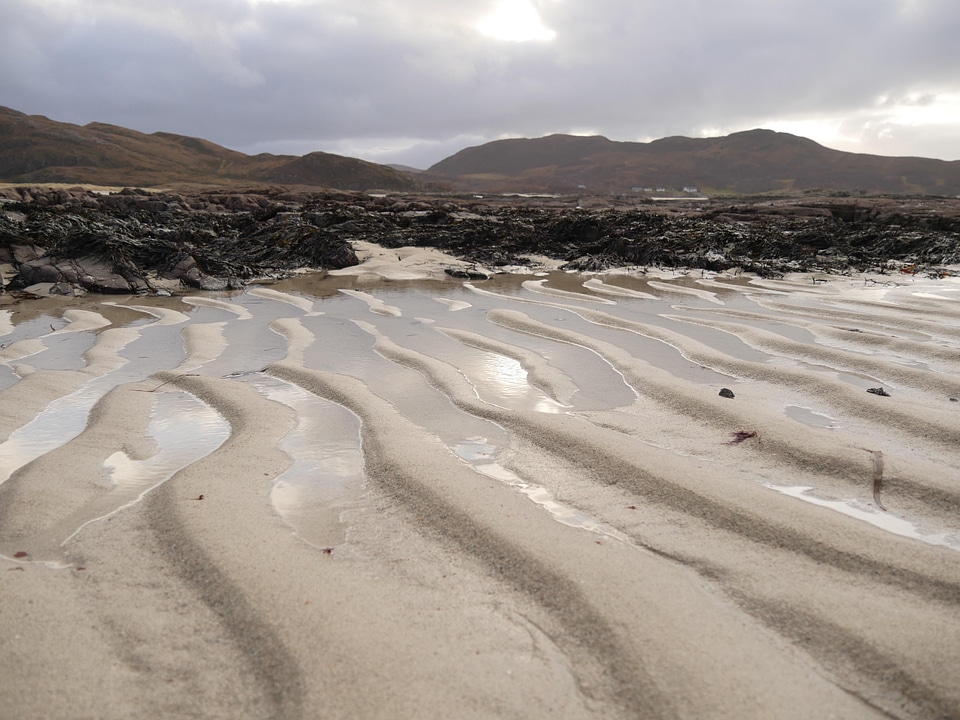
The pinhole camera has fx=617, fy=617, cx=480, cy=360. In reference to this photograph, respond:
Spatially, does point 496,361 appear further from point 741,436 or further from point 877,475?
point 877,475

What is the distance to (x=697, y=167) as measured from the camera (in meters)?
97.5

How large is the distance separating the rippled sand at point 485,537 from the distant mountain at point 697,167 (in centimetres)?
5834

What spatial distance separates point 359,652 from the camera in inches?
65.9

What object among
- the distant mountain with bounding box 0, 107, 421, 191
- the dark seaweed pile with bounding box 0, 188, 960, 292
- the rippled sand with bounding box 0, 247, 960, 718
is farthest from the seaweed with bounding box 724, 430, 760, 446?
the distant mountain with bounding box 0, 107, 421, 191

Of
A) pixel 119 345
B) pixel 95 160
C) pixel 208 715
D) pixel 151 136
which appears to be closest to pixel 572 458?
pixel 208 715

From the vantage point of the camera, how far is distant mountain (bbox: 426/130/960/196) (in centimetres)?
7506

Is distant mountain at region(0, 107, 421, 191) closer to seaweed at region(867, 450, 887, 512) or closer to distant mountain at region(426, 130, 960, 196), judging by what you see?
distant mountain at region(426, 130, 960, 196)

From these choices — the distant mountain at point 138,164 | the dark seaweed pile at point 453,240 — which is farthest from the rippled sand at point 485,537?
the distant mountain at point 138,164

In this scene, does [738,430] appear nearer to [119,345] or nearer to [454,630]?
[454,630]

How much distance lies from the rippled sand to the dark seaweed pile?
594cm

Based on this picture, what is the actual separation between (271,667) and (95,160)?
75071mm

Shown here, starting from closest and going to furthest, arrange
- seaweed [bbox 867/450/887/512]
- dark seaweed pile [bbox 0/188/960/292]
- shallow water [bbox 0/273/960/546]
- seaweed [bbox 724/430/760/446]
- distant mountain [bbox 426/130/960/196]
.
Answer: seaweed [bbox 867/450/887/512], shallow water [bbox 0/273/960/546], seaweed [bbox 724/430/760/446], dark seaweed pile [bbox 0/188/960/292], distant mountain [bbox 426/130/960/196]

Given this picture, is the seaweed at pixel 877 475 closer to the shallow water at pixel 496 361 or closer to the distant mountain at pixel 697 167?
the shallow water at pixel 496 361

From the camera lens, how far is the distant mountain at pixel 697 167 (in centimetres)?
7506
